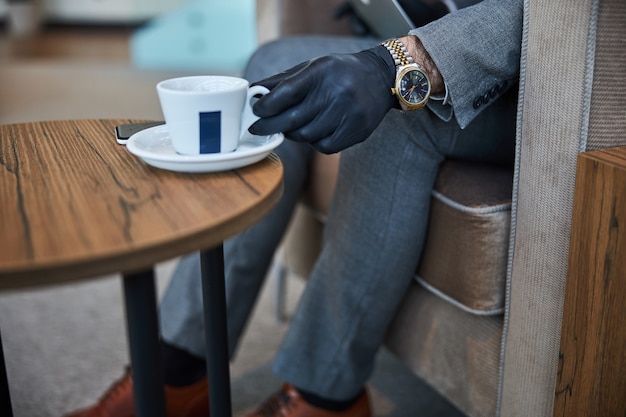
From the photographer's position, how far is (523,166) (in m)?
0.74

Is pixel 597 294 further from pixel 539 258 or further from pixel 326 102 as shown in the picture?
pixel 326 102

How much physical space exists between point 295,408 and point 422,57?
50 centimetres

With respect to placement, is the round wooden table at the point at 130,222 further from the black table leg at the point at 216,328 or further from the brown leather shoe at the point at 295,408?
the brown leather shoe at the point at 295,408

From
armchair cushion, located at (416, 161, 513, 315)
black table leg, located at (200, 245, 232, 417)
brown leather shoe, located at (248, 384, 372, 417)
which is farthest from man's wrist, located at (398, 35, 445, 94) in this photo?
brown leather shoe, located at (248, 384, 372, 417)

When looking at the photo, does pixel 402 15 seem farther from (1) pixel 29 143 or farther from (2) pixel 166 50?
(2) pixel 166 50

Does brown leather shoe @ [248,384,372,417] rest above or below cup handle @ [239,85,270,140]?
below

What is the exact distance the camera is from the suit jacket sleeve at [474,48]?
717 millimetres

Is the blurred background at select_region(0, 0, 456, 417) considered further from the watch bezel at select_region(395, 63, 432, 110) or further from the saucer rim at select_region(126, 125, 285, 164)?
the watch bezel at select_region(395, 63, 432, 110)

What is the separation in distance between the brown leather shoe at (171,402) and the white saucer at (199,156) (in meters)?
0.45

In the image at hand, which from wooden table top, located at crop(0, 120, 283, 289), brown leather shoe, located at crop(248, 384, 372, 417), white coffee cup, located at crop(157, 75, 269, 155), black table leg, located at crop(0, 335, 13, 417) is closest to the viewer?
wooden table top, located at crop(0, 120, 283, 289)

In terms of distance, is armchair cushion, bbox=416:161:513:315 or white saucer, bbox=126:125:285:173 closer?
white saucer, bbox=126:125:285:173

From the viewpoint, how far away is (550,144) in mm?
701

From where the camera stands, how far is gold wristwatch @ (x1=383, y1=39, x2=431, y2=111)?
70 centimetres

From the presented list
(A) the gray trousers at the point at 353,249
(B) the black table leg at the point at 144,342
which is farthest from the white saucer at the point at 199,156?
(A) the gray trousers at the point at 353,249
